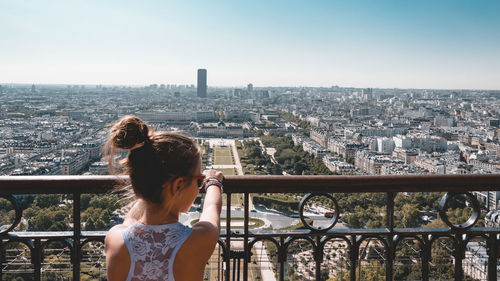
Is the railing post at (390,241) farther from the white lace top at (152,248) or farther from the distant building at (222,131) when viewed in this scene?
the distant building at (222,131)

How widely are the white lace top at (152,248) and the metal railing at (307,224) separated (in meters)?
0.28

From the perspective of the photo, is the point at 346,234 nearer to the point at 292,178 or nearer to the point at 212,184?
the point at 292,178

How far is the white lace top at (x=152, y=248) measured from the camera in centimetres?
82

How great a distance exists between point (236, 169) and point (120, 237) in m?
19.1

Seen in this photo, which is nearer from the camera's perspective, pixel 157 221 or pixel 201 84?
pixel 157 221

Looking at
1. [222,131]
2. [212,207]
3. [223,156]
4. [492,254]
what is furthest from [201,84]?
[212,207]

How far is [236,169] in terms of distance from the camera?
1994 centimetres

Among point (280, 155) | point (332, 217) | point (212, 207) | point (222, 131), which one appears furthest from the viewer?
point (222, 131)

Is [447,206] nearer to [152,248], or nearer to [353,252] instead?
[353,252]

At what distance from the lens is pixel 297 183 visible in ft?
3.74

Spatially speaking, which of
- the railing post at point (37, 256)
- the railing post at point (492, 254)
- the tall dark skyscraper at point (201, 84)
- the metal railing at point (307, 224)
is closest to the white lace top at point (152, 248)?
the metal railing at point (307, 224)

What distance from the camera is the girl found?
0.83m

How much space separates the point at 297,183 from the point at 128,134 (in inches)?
19.9

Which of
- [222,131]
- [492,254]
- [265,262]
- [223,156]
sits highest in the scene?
[492,254]
